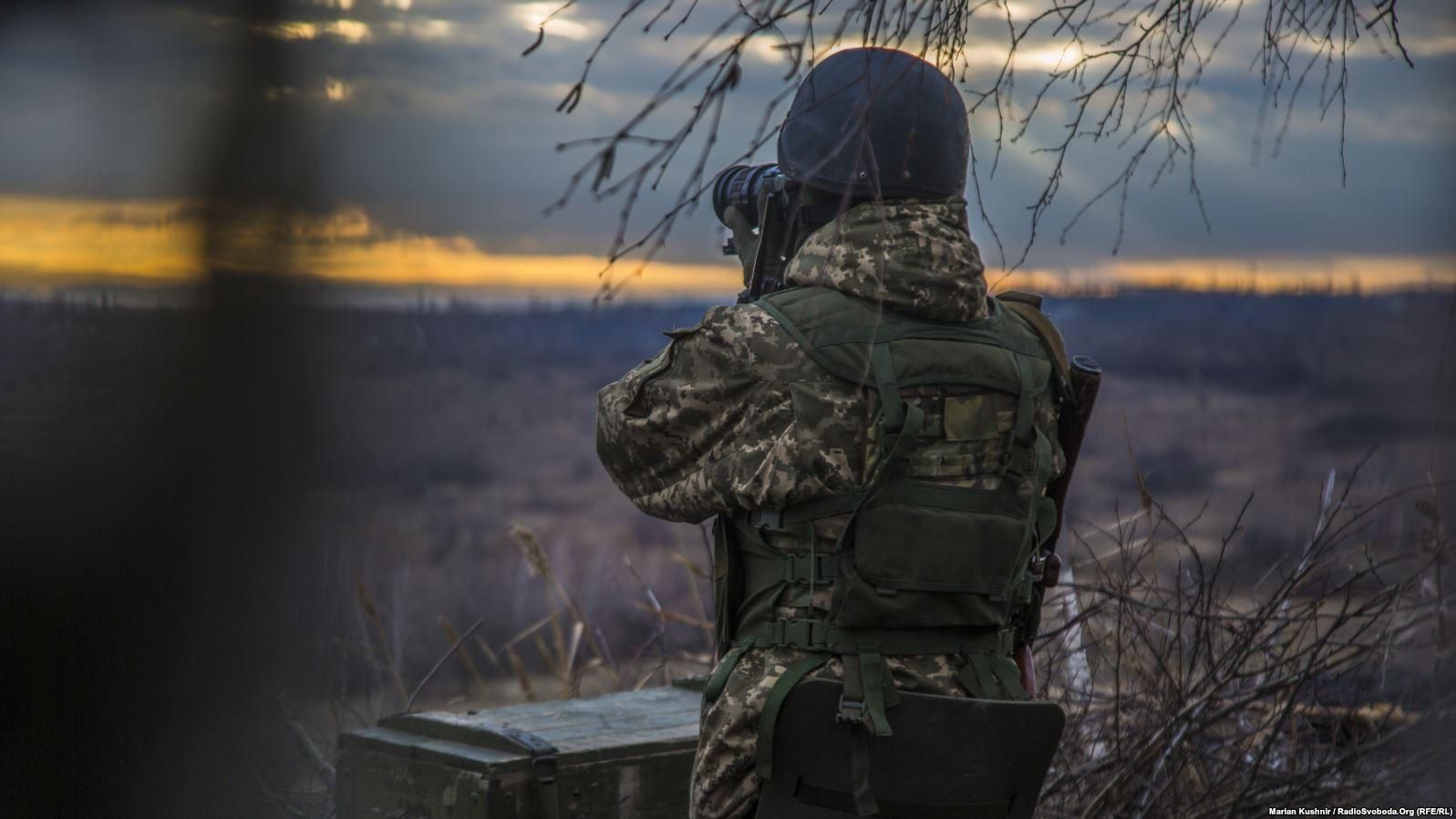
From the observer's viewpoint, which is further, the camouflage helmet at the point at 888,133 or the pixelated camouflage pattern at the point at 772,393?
the camouflage helmet at the point at 888,133

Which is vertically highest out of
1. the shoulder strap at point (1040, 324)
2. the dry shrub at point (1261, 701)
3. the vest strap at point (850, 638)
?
the shoulder strap at point (1040, 324)

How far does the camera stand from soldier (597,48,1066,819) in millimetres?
2240

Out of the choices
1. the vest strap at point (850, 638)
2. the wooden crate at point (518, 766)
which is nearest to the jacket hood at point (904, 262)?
the vest strap at point (850, 638)

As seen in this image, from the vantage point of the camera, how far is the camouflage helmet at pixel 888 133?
2.40 m

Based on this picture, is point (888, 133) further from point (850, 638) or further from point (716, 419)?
point (850, 638)

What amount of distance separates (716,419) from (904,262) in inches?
17.8

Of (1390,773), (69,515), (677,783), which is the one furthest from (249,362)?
(1390,773)

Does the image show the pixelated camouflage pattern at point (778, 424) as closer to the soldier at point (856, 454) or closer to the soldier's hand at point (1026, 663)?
the soldier at point (856, 454)

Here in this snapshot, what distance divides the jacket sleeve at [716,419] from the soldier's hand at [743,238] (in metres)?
0.33

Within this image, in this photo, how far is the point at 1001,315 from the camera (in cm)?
250

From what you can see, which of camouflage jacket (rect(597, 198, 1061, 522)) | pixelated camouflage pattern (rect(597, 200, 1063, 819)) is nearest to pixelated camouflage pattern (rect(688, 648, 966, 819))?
pixelated camouflage pattern (rect(597, 200, 1063, 819))

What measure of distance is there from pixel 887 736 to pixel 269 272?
250 centimetres

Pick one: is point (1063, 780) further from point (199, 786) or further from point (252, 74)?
point (252, 74)

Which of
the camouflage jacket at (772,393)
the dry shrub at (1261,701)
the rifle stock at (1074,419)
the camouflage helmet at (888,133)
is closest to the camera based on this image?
the camouflage jacket at (772,393)
